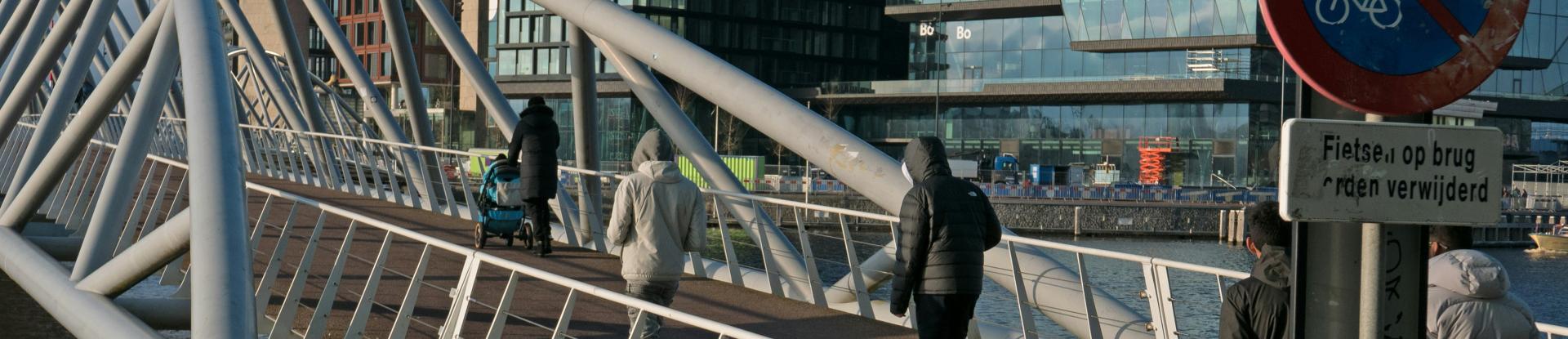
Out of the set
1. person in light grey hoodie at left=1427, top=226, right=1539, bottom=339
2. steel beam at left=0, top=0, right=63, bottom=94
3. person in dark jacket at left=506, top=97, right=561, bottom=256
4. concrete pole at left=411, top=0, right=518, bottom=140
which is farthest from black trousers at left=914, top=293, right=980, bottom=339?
steel beam at left=0, top=0, right=63, bottom=94

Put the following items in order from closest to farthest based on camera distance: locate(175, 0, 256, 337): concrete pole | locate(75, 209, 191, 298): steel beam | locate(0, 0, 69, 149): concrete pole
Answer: locate(175, 0, 256, 337): concrete pole → locate(75, 209, 191, 298): steel beam → locate(0, 0, 69, 149): concrete pole

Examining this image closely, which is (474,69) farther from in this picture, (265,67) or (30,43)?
(265,67)

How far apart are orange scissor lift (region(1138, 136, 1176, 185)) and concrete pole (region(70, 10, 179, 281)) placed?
2221 inches

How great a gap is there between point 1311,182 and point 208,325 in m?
3.25

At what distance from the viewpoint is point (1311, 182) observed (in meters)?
3.31

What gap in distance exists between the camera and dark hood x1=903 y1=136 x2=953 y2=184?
6.54 m

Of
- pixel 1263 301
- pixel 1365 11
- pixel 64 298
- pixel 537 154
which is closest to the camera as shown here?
pixel 1365 11

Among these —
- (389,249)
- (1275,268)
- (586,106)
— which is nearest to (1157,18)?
(586,106)

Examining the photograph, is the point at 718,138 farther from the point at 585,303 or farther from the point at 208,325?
the point at 208,325

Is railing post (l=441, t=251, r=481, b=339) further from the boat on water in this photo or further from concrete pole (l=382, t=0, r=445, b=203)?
the boat on water

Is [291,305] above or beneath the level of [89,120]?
beneath

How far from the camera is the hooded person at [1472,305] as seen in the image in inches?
189

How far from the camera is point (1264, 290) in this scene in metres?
5.04

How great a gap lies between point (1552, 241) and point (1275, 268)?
51.8 metres
